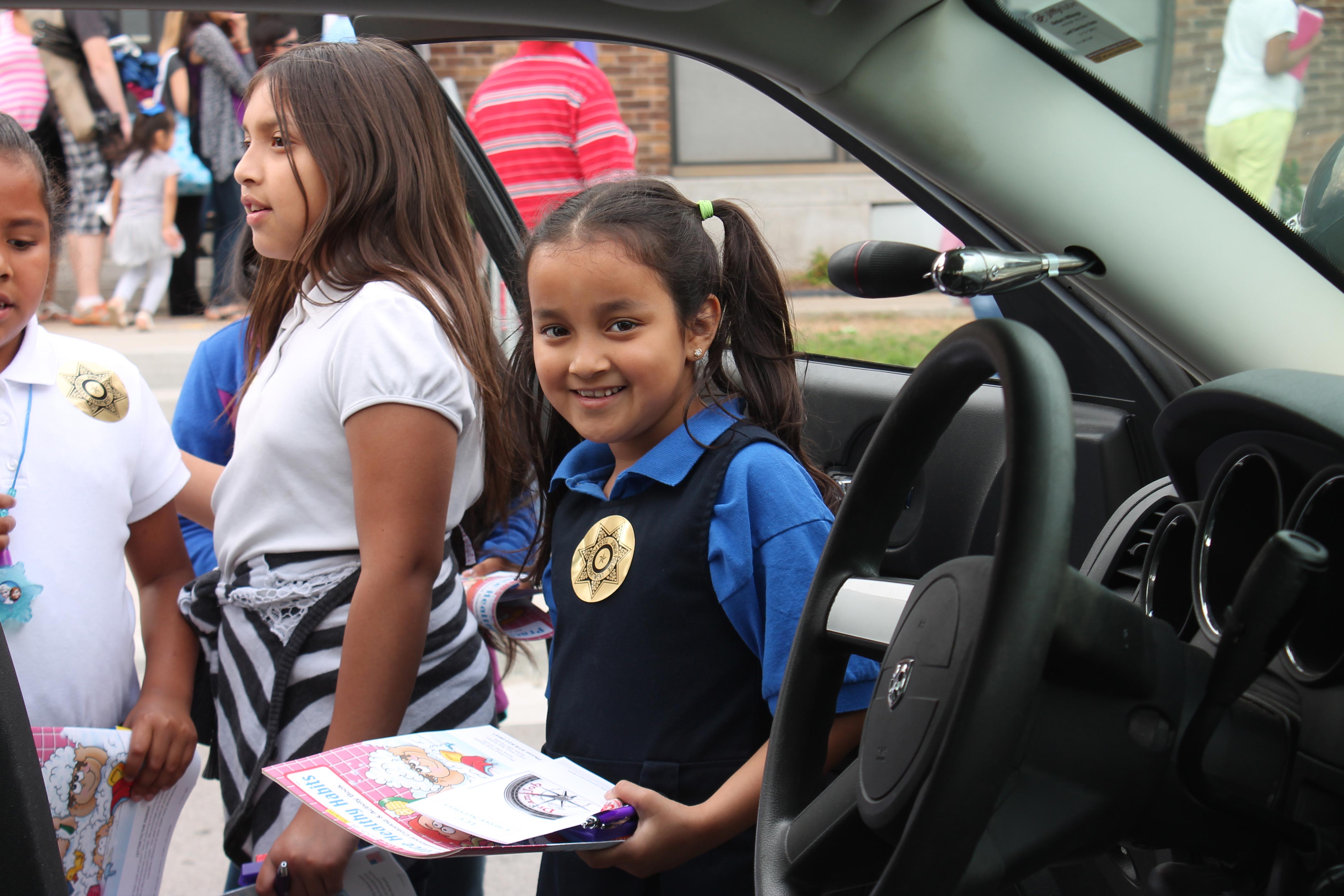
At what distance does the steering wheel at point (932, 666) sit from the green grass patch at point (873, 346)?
869mm

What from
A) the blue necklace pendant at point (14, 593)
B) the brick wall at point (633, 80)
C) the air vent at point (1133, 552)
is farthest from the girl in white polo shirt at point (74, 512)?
the brick wall at point (633, 80)

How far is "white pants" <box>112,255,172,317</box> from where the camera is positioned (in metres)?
7.81

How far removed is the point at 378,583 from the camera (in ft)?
5.11

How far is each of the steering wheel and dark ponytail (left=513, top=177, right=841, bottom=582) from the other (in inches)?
19.0

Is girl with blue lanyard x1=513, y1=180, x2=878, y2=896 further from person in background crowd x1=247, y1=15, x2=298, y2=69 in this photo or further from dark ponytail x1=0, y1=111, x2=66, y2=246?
person in background crowd x1=247, y1=15, x2=298, y2=69

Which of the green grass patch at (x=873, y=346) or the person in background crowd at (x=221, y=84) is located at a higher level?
the person in background crowd at (x=221, y=84)

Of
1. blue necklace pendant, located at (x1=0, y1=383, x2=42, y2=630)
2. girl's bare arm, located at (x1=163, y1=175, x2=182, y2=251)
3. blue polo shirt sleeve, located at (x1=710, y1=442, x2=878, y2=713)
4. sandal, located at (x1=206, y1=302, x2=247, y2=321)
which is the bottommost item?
sandal, located at (x1=206, y1=302, x2=247, y2=321)

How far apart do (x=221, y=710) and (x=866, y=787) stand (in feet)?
3.87

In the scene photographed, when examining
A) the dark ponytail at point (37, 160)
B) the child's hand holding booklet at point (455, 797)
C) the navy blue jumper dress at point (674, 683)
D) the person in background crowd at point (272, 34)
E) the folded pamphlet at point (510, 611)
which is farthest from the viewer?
the person in background crowd at point (272, 34)

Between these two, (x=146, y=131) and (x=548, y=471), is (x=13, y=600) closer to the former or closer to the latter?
(x=548, y=471)

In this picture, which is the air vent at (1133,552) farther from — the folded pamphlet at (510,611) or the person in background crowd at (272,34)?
the person in background crowd at (272,34)

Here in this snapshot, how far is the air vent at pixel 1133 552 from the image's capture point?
4.33 ft

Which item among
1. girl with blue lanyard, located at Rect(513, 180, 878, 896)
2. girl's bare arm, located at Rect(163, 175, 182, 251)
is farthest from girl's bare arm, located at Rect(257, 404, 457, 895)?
girl's bare arm, located at Rect(163, 175, 182, 251)

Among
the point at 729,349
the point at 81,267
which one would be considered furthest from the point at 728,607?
the point at 81,267
